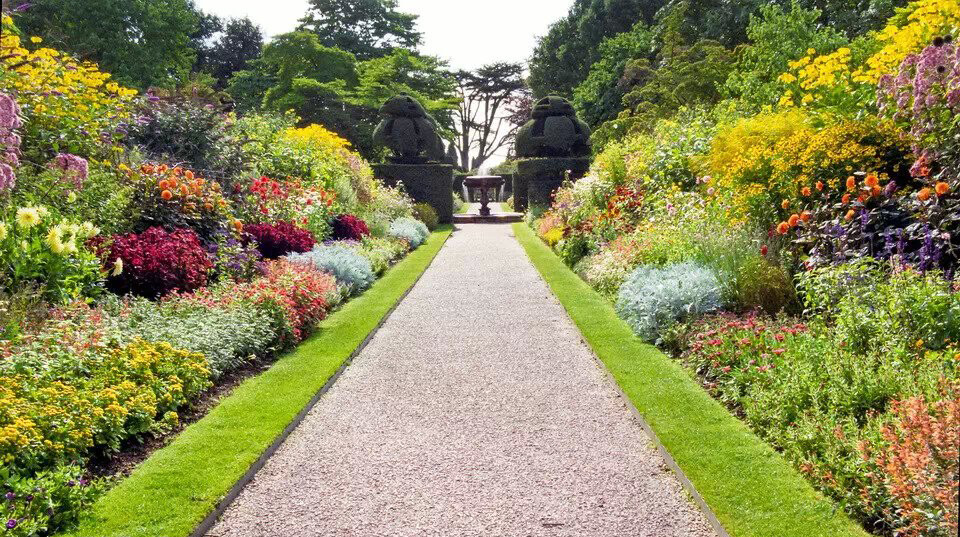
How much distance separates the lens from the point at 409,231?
1792 cm

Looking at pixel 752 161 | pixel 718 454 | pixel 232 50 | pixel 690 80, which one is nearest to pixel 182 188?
pixel 752 161

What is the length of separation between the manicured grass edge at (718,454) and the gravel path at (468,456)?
5.5 inches

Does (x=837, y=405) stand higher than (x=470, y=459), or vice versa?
(x=837, y=405)

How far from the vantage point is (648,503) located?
4043 millimetres

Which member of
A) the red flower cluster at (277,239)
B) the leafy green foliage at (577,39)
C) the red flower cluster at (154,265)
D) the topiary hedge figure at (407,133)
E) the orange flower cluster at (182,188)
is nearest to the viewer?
the red flower cluster at (154,265)

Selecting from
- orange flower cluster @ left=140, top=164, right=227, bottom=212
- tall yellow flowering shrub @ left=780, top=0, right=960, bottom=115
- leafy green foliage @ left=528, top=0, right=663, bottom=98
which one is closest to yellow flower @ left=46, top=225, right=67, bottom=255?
A: orange flower cluster @ left=140, top=164, right=227, bottom=212

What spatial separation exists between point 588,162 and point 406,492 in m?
22.1

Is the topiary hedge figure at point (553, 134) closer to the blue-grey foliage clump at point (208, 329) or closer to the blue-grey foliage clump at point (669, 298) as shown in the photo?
the blue-grey foliage clump at point (669, 298)

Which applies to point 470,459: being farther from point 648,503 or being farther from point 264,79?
point 264,79

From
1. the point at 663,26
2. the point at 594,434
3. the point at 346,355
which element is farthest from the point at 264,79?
the point at 594,434

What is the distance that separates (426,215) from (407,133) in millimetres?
3389

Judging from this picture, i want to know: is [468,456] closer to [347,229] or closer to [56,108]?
[56,108]

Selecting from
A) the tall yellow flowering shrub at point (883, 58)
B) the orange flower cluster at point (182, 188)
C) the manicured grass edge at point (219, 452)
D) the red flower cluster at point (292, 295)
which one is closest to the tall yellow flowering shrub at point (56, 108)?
the orange flower cluster at point (182, 188)

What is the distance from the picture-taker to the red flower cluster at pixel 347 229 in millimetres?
14688
